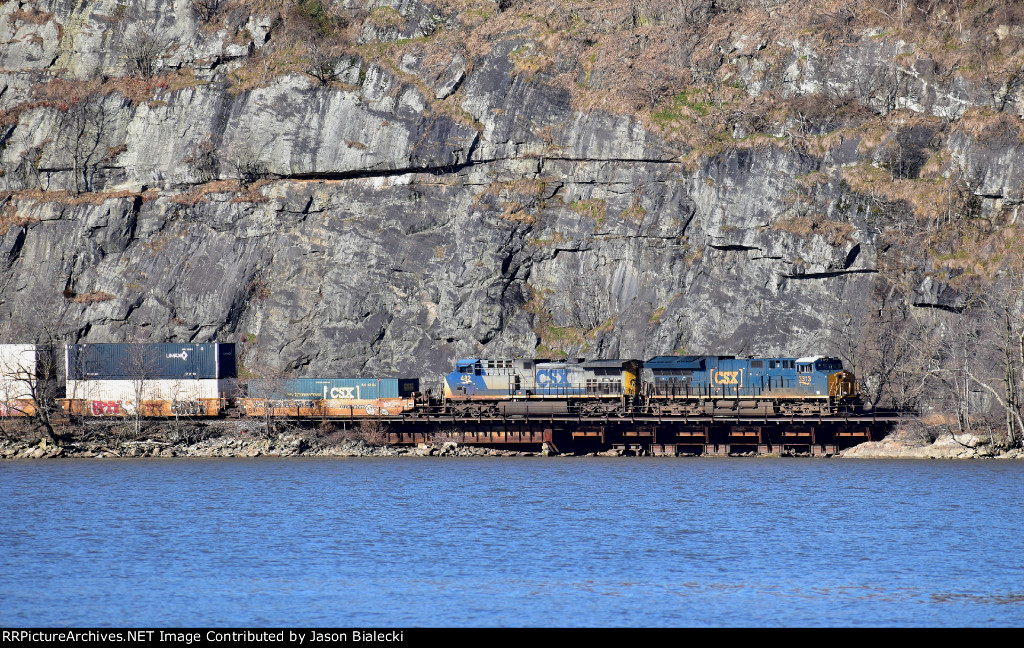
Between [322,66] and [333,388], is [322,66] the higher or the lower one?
the higher one

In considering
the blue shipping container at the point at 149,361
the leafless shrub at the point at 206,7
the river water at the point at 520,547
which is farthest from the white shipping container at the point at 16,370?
the leafless shrub at the point at 206,7

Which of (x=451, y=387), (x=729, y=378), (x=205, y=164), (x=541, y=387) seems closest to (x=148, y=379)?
(x=451, y=387)

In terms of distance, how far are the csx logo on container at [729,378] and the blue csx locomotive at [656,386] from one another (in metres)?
0.06

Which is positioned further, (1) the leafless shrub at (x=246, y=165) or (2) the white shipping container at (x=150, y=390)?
(1) the leafless shrub at (x=246, y=165)

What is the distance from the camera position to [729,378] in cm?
6569

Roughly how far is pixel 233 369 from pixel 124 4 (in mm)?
45533

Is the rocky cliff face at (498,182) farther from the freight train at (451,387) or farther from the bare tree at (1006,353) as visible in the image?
the freight train at (451,387)

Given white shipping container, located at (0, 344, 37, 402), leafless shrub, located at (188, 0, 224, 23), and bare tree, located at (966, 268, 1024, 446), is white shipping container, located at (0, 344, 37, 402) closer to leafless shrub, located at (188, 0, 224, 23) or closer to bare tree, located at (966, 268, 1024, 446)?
leafless shrub, located at (188, 0, 224, 23)

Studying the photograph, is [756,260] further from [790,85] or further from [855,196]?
[790,85]

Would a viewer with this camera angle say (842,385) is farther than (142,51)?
No

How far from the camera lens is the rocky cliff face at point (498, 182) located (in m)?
74.7

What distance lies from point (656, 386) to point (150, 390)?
3489 centimetres

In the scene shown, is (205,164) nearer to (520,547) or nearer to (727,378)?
(727,378)

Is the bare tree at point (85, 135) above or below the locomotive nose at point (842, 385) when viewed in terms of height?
above
